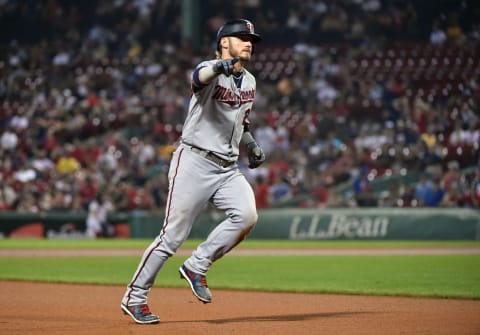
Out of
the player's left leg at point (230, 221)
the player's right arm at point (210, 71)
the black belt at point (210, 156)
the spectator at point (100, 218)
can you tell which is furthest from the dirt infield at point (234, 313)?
the spectator at point (100, 218)

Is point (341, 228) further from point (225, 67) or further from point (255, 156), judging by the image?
point (225, 67)

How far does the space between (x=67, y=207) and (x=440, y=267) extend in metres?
12.7

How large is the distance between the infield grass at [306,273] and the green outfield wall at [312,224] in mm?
4981

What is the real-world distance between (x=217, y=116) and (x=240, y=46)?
1.75ft

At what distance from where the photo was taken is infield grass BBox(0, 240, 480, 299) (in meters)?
9.47

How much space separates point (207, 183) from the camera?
6.41m

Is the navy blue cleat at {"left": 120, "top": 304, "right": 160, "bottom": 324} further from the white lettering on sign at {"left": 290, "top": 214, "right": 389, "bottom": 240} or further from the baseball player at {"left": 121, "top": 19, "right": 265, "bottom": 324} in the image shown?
the white lettering on sign at {"left": 290, "top": 214, "right": 389, "bottom": 240}

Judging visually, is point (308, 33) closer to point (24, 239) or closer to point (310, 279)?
point (24, 239)

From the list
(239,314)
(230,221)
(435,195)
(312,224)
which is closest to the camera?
(230,221)

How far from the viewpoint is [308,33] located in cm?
2711

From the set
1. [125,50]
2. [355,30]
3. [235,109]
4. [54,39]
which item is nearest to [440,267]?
[235,109]

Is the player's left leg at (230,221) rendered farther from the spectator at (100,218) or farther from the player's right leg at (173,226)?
the spectator at (100,218)

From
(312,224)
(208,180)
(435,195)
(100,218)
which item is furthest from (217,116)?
(100,218)

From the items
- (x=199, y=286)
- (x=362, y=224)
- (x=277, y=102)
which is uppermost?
(x=199, y=286)
